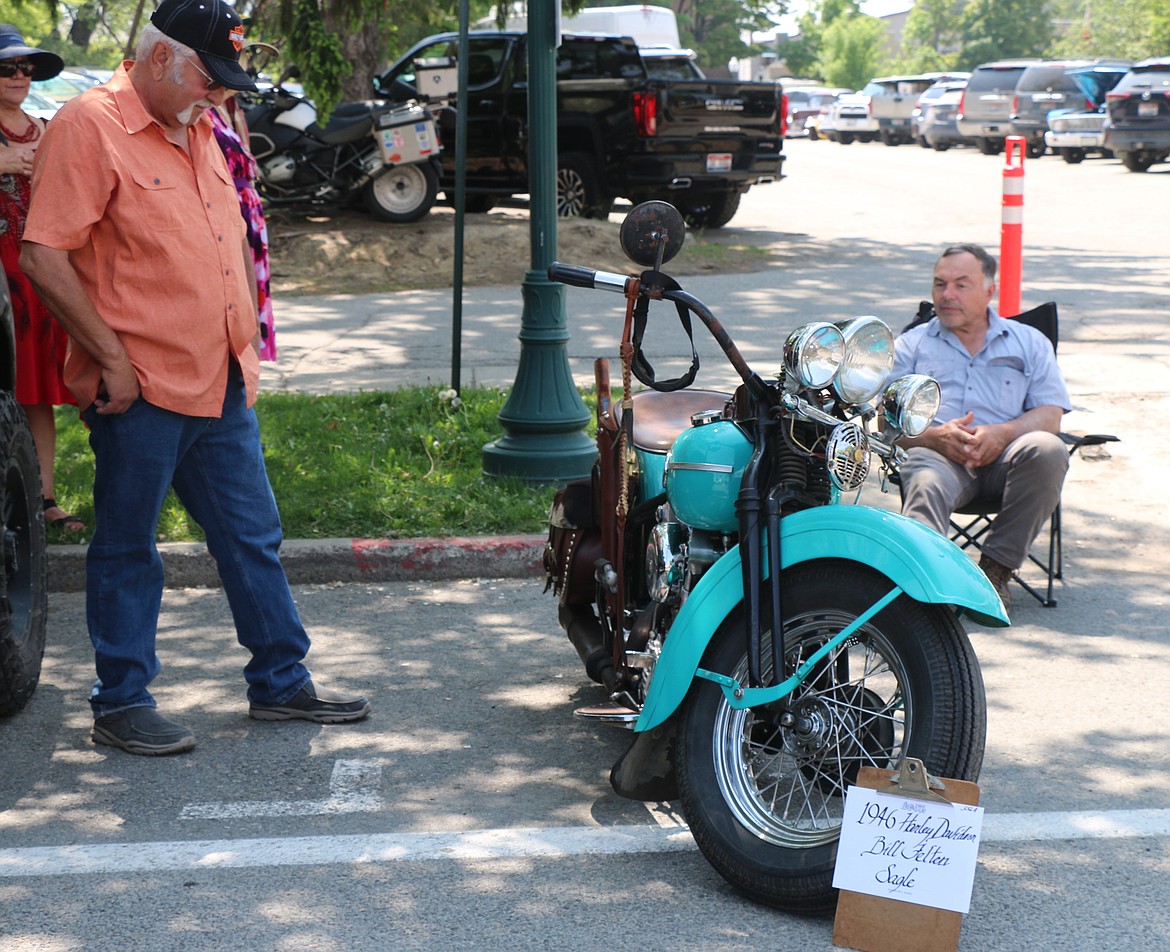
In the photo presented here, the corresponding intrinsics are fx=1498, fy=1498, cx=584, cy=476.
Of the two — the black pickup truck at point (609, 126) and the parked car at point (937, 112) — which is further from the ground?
the parked car at point (937, 112)

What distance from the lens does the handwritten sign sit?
307cm

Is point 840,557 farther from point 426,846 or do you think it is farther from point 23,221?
point 23,221

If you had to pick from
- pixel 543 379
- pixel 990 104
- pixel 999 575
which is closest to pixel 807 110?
pixel 990 104

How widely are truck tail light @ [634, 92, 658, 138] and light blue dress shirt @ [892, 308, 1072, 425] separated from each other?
10.4 m

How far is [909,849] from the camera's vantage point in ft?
10.2

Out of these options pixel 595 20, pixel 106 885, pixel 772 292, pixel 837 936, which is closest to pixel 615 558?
pixel 837 936

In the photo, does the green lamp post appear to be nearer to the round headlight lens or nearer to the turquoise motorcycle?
the turquoise motorcycle

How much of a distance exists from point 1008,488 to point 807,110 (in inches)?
1942

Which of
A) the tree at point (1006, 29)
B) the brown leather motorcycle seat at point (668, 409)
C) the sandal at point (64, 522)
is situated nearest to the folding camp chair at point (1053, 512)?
the brown leather motorcycle seat at point (668, 409)

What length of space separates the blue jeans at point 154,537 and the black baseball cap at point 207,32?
84 centimetres

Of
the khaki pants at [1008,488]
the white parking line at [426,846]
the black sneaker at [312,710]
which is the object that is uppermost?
the khaki pants at [1008,488]

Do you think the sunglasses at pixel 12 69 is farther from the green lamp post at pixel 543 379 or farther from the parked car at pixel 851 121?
the parked car at pixel 851 121

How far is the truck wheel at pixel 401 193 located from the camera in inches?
579

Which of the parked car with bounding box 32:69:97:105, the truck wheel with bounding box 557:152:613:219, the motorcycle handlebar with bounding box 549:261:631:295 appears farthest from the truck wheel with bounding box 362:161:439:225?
the motorcycle handlebar with bounding box 549:261:631:295
